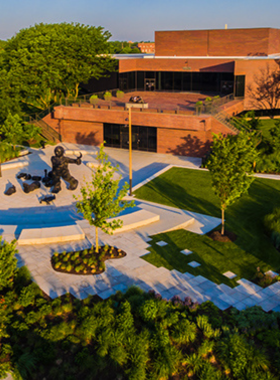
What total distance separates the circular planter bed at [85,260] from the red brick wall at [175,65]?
118 ft

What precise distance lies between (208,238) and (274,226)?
387 centimetres

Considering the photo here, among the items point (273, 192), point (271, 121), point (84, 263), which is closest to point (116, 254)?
point (84, 263)

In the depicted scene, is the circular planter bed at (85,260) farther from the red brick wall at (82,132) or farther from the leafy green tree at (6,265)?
the red brick wall at (82,132)

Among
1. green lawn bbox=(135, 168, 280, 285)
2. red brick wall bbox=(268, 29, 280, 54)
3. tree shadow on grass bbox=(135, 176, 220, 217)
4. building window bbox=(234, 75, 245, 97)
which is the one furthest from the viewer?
red brick wall bbox=(268, 29, 280, 54)

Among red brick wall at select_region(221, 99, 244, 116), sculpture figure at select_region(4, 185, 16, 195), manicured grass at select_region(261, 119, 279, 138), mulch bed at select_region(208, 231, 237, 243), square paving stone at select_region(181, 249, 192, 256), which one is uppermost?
red brick wall at select_region(221, 99, 244, 116)

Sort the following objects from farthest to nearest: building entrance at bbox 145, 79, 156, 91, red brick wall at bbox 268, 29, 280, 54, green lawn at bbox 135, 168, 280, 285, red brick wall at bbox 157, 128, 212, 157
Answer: building entrance at bbox 145, 79, 156, 91 < red brick wall at bbox 268, 29, 280, 54 < red brick wall at bbox 157, 128, 212, 157 < green lawn at bbox 135, 168, 280, 285

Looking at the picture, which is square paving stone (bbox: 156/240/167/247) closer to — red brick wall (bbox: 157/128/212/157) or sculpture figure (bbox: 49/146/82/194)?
sculpture figure (bbox: 49/146/82/194)

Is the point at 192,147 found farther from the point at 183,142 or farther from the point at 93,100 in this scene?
the point at 93,100

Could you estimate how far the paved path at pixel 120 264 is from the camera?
18.2 metres

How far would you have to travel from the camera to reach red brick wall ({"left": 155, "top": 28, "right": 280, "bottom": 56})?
53.9 metres

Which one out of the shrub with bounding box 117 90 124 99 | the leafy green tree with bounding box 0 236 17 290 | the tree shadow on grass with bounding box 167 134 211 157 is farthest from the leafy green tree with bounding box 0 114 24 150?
the leafy green tree with bounding box 0 236 17 290

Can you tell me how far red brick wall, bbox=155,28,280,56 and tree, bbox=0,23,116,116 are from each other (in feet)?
30.3

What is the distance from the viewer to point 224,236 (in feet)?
77.7

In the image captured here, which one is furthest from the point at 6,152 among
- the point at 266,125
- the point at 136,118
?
the point at 266,125
